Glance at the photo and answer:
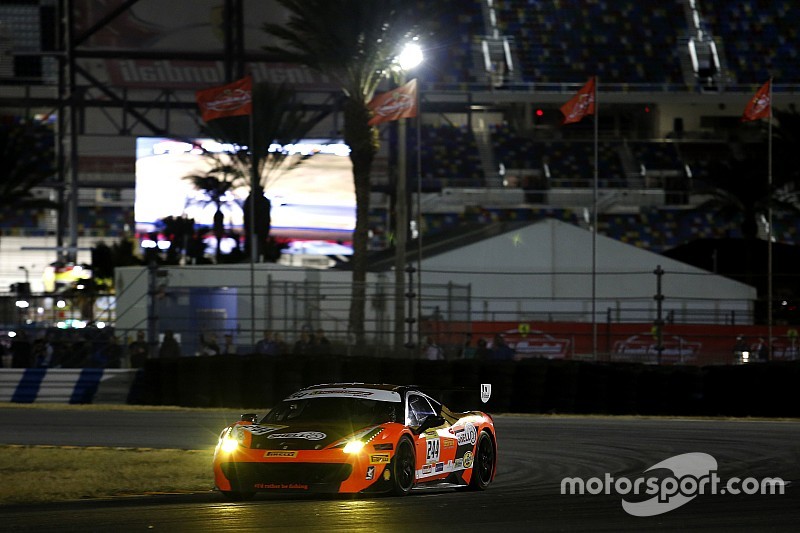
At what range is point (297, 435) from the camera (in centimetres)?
1034

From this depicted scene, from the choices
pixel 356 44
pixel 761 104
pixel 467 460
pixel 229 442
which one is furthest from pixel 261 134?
pixel 229 442

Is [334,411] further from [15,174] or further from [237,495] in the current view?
[15,174]

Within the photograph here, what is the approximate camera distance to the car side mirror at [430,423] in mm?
11069

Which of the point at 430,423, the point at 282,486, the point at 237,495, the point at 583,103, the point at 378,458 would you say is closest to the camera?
the point at 282,486

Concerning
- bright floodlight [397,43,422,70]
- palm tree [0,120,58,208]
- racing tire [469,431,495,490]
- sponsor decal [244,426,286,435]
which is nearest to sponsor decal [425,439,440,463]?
racing tire [469,431,495,490]

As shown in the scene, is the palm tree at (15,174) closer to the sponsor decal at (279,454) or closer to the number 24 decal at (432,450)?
the number 24 decal at (432,450)

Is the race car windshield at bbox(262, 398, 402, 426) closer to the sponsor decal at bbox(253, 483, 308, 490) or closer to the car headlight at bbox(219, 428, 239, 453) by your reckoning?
the car headlight at bbox(219, 428, 239, 453)

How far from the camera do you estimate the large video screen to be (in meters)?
54.7

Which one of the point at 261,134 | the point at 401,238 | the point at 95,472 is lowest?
the point at 95,472

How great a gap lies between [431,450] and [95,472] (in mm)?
3822

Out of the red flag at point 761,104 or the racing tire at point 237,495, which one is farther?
the red flag at point 761,104

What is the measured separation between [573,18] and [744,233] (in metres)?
20.2

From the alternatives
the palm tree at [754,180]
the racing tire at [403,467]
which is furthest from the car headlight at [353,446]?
the palm tree at [754,180]

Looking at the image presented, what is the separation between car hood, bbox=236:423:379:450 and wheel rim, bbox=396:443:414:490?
1.11ft
